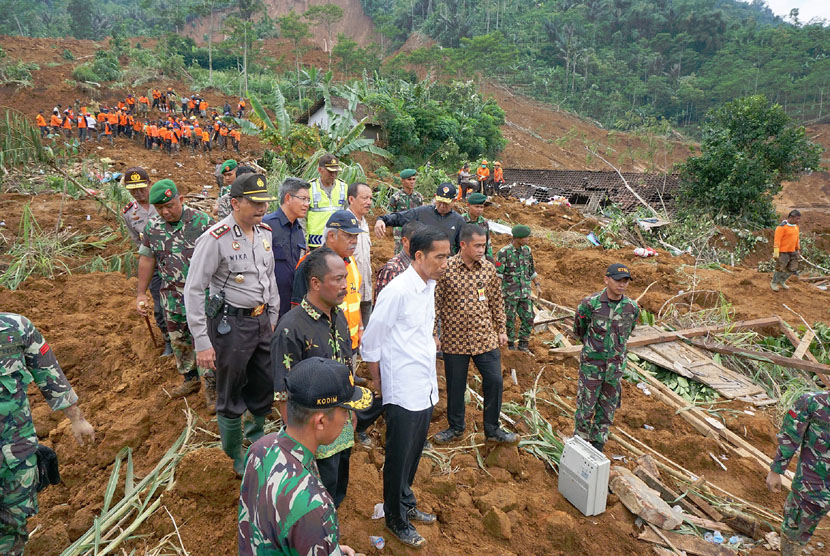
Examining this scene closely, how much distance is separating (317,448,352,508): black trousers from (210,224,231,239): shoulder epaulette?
58.7 inches

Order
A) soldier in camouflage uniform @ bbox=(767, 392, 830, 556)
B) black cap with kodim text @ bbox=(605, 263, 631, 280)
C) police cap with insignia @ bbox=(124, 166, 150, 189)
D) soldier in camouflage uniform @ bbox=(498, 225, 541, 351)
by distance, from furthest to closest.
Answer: soldier in camouflage uniform @ bbox=(498, 225, 541, 351) → police cap with insignia @ bbox=(124, 166, 150, 189) → black cap with kodim text @ bbox=(605, 263, 631, 280) → soldier in camouflage uniform @ bbox=(767, 392, 830, 556)

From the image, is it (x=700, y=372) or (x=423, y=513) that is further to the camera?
(x=700, y=372)

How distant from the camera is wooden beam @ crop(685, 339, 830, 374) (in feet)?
18.3

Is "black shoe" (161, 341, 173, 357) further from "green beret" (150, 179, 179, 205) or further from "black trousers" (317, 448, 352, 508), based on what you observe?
"black trousers" (317, 448, 352, 508)

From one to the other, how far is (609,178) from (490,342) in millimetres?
17049

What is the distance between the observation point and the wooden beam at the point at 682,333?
20.3ft

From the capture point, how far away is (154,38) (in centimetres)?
5019

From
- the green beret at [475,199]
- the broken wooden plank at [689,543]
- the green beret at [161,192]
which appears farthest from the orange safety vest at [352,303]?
the broken wooden plank at [689,543]

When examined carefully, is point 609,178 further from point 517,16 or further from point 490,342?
point 517,16

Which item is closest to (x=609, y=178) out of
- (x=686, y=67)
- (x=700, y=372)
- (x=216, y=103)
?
(x=700, y=372)

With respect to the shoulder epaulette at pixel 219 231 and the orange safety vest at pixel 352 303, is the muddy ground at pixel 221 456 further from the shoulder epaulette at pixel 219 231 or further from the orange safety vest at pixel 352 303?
the shoulder epaulette at pixel 219 231

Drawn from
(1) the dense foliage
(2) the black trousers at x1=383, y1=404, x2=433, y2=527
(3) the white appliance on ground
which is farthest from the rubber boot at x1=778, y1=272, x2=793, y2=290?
(2) the black trousers at x1=383, y1=404, x2=433, y2=527

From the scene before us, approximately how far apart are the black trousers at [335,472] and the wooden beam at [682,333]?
4.15 metres

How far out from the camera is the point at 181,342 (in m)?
4.18
